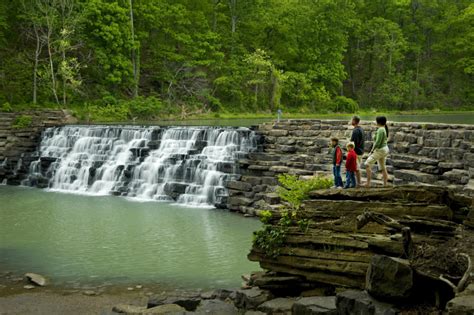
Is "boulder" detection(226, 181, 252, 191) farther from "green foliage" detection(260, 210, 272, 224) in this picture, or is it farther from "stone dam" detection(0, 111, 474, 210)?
"green foliage" detection(260, 210, 272, 224)

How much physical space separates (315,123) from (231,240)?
8697 millimetres

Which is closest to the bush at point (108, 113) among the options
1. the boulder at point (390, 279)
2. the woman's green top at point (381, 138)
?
the woman's green top at point (381, 138)

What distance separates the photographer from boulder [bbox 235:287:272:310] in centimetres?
897

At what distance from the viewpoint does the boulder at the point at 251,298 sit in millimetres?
8969

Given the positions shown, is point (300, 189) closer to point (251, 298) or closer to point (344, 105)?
point (251, 298)

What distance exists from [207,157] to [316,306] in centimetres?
1642

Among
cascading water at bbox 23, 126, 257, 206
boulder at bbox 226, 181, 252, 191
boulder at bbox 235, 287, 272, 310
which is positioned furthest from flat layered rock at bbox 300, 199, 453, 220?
cascading water at bbox 23, 126, 257, 206

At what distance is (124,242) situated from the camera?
15703mm

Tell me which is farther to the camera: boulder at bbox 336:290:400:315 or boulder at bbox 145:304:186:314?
boulder at bbox 145:304:186:314

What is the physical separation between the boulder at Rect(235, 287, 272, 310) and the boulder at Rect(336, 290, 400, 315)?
6.50ft

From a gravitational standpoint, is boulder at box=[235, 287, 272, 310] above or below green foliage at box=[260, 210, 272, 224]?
below

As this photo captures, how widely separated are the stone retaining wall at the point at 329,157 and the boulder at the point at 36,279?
8729 millimetres

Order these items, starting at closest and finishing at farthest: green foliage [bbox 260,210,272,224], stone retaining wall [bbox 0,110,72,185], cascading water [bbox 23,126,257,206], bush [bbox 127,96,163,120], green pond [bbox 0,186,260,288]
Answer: green foliage [bbox 260,210,272,224] → green pond [bbox 0,186,260,288] → cascading water [bbox 23,126,257,206] → stone retaining wall [bbox 0,110,72,185] → bush [bbox 127,96,163,120]

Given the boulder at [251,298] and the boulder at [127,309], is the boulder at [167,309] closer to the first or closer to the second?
the boulder at [127,309]
